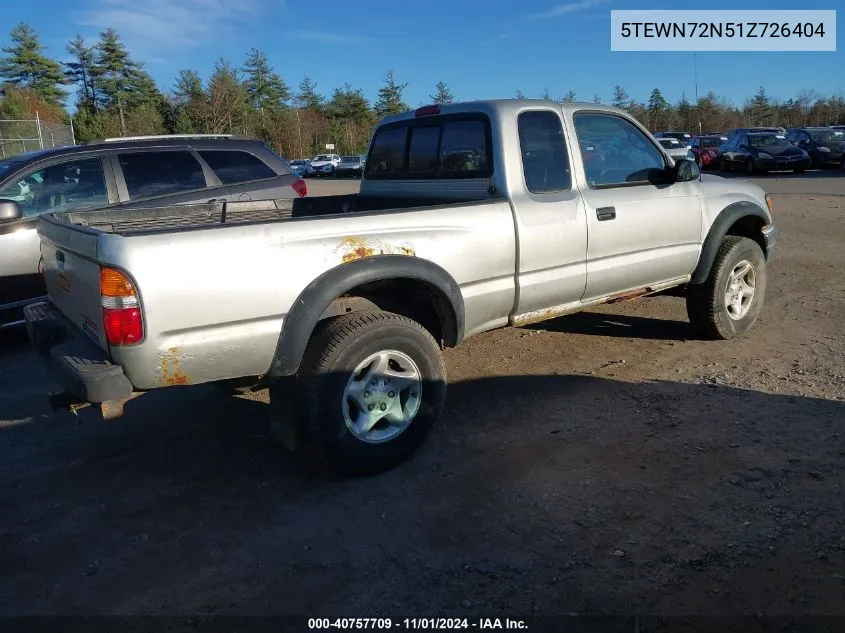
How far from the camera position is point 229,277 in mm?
3029

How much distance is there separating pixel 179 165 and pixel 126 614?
→ 5180 mm

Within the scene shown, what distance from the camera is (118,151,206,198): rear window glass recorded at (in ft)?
21.5

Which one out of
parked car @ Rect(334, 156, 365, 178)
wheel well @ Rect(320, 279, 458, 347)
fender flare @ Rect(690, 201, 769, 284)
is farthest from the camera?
parked car @ Rect(334, 156, 365, 178)

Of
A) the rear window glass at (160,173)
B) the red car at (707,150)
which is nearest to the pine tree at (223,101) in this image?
the red car at (707,150)

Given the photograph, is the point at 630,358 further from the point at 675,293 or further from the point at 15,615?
the point at 15,615

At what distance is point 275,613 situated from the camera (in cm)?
262

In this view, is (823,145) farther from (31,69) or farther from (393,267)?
(31,69)

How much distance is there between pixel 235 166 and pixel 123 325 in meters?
4.80

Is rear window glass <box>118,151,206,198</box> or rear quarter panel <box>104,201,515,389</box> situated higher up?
rear window glass <box>118,151,206,198</box>

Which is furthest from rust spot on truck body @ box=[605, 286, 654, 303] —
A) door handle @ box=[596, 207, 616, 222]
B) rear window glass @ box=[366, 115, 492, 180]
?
rear window glass @ box=[366, 115, 492, 180]

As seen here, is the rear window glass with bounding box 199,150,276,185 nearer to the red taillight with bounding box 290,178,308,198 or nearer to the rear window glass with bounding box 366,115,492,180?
the red taillight with bounding box 290,178,308,198

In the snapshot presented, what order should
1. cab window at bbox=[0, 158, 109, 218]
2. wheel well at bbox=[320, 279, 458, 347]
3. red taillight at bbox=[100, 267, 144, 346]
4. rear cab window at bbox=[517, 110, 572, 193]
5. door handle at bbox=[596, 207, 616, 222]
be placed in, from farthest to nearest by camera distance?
1. cab window at bbox=[0, 158, 109, 218]
2. door handle at bbox=[596, 207, 616, 222]
3. rear cab window at bbox=[517, 110, 572, 193]
4. wheel well at bbox=[320, 279, 458, 347]
5. red taillight at bbox=[100, 267, 144, 346]

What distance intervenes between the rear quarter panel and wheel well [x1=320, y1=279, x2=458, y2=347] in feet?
0.80

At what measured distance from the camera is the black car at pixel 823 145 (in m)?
25.2
